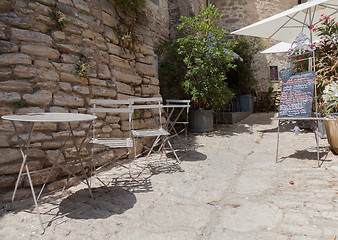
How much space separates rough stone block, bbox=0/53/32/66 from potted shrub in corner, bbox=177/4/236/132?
11.2 feet

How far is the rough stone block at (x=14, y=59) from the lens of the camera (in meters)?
2.25

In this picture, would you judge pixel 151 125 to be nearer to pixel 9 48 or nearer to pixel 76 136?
pixel 76 136

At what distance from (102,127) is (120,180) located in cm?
78

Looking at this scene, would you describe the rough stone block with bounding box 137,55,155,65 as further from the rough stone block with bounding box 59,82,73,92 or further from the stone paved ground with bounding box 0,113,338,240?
the stone paved ground with bounding box 0,113,338,240

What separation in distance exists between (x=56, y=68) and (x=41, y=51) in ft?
0.74

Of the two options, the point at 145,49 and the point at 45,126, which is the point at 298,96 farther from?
the point at 45,126

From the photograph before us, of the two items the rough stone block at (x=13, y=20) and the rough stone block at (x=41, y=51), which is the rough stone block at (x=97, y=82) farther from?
the rough stone block at (x=13, y=20)

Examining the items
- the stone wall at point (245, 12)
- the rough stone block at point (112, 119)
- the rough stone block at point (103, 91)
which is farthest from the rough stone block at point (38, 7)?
the stone wall at point (245, 12)

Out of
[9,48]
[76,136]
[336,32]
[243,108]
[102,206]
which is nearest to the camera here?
[102,206]

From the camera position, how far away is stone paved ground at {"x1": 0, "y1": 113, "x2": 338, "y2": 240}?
5.50ft

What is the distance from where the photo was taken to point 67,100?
8.86ft

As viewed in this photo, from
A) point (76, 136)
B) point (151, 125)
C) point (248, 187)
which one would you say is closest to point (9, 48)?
point (76, 136)

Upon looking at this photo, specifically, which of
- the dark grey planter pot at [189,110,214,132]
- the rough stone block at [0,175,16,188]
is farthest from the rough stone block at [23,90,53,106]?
the dark grey planter pot at [189,110,214,132]

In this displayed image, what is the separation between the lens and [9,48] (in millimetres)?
2293
